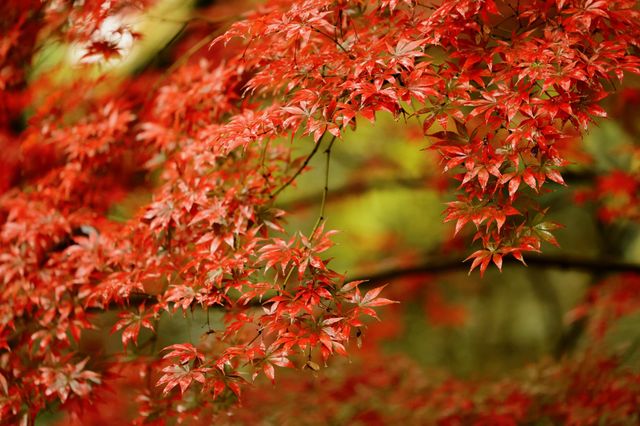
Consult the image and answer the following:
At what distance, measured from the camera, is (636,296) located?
16.9ft

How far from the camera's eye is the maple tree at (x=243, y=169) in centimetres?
204

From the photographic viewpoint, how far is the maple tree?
204 centimetres

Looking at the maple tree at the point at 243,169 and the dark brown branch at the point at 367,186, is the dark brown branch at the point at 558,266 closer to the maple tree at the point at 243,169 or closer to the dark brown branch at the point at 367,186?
the maple tree at the point at 243,169

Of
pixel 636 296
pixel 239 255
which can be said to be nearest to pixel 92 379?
pixel 239 255

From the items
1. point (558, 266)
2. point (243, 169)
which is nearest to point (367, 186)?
point (558, 266)

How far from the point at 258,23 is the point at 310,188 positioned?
605 centimetres

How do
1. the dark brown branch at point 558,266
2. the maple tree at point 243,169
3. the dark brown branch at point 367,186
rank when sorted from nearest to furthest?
the maple tree at point 243,169, the dark brown branch at point 558,266, the dark brown branch at point 367,186

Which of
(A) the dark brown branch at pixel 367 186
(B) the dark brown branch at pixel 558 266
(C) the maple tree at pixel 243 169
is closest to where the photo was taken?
(C) the maple tree at pixel 243 169

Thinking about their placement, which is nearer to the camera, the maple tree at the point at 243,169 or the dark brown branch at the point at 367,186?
the maple tree at the point at 243,169

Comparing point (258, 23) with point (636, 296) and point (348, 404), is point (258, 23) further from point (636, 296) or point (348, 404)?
point (636, 296)

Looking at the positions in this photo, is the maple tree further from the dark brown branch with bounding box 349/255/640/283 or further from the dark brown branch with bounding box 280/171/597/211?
the dark brown branch with bounding box 280/171/597/211

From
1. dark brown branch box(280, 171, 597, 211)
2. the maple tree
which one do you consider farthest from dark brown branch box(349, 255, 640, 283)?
dark brown branch box(280, 171, 597, 211)

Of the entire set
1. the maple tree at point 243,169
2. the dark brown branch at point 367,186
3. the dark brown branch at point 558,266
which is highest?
the maple tree at point 243,169

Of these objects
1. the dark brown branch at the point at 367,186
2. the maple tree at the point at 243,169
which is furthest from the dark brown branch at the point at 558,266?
the dark brown branch at the point at 367,186
